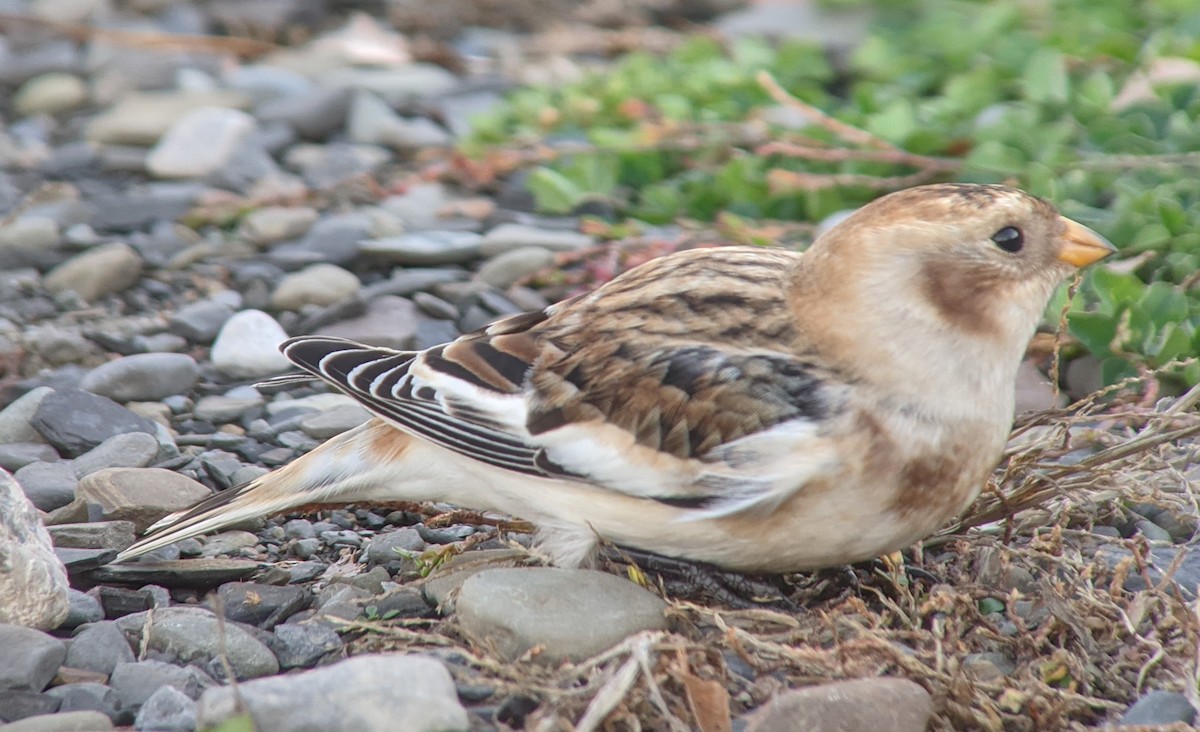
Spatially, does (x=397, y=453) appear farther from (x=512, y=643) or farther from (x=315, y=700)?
(x=315, y=700)

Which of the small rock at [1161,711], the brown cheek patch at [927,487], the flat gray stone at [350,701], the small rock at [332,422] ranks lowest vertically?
the small rock at [332,422]

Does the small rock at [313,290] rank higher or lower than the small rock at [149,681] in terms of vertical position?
lower

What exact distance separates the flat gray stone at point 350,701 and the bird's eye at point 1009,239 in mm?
1419

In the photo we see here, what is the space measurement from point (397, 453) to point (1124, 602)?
1595 mm

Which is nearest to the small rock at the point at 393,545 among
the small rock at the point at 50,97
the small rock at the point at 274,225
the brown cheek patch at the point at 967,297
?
the brown cheek patch at the point at 967,297

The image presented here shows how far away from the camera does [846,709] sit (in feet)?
8.76

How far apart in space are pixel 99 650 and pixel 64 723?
1.01 feet

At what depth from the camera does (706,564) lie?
3.28 meters

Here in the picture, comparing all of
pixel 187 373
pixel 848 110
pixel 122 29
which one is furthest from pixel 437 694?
pixel 122 29

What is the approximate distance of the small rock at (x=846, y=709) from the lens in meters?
2.66

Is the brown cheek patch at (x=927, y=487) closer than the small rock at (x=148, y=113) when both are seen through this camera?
Yes

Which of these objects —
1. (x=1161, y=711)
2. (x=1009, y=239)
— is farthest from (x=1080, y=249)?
(x=1161, y=711)

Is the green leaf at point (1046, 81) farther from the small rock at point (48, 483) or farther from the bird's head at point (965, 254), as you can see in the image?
the small rock at point (48, 483)

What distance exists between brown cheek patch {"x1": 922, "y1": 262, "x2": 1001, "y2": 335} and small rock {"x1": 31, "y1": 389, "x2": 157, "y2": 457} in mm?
2144
